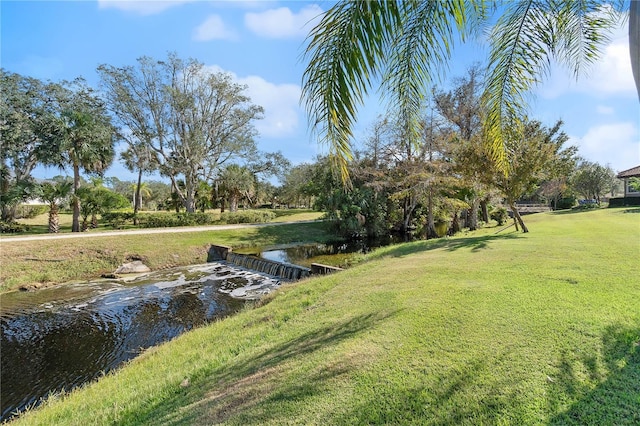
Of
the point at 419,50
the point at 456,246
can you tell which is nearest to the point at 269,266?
the point at 456,246

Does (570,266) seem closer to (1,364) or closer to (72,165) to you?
(1,364)

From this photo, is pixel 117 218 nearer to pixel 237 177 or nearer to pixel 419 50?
pixel 237 177

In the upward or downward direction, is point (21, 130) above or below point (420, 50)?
above

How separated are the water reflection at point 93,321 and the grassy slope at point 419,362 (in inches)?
63.1

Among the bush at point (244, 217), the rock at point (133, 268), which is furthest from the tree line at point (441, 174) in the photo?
the rock at point (133, 268)

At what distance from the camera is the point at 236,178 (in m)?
29.8

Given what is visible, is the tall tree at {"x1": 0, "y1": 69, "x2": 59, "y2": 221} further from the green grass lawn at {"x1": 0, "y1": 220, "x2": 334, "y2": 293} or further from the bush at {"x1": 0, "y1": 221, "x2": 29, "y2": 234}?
the green grass lawn at {"x1": 0, "y1": 220, "x2": 334, "y2": 293}

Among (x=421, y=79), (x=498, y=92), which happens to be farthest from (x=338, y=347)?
(x=498, y=92)

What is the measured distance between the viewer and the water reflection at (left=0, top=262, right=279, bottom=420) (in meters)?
6.19

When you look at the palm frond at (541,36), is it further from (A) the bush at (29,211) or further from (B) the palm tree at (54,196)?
(A) the bush at (29,211)

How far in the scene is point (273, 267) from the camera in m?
13.9

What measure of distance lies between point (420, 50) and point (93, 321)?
34.8ft

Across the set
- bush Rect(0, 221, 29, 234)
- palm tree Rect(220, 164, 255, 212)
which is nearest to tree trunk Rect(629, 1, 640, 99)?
bush Rect(0, 221, 29, 234)

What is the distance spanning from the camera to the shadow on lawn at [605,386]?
7.62ft
